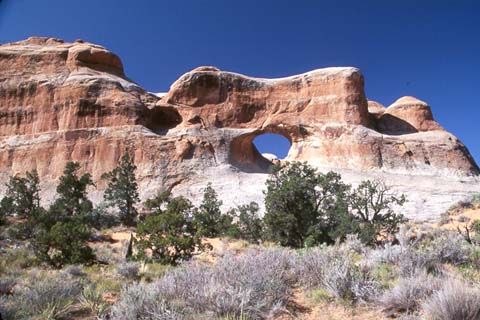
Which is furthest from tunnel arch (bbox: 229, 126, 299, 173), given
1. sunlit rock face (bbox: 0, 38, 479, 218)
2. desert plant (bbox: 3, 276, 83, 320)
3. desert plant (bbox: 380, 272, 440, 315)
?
desert plant (bbox: 380, 272, 440, 315)

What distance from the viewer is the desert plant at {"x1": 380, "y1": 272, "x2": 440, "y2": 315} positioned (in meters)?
3.23

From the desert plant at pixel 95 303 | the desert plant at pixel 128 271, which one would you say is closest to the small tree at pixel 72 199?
the desert plant at pixel 128 271

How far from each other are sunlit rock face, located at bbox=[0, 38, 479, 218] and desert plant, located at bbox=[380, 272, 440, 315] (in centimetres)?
2078

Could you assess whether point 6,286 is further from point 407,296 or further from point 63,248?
point 407,296

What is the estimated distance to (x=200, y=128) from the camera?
30031mm

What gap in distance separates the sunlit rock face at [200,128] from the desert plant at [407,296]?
20.8m

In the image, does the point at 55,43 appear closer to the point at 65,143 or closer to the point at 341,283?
the point at 65,143

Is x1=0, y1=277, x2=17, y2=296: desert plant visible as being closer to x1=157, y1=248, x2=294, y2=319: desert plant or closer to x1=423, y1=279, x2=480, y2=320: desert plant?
x1=157, y1=248, x2=294, y2=319: desert plant

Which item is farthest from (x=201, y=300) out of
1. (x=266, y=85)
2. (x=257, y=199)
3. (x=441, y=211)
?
(x=266, y=85)

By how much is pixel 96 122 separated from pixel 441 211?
31087 millimetres

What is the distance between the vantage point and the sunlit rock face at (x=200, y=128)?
2717 centimetres

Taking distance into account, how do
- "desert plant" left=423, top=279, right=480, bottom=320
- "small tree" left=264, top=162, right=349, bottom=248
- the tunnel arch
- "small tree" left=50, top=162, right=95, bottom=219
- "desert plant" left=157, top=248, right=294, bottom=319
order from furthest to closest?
the tunnel arch
"small tree" left=50, top=162, right=95, bottom=219
"small tree" left=264, top=162, right=349, bottom=248
"desert plant" left=157, top=248, right=294, bottom=319
"desert plant" left=423, top=279, right=480, bottom=320

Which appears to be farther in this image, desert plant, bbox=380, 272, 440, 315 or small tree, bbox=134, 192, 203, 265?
small tree, bbox=134, 192, 203, 265

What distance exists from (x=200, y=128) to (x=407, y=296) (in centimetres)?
2784
